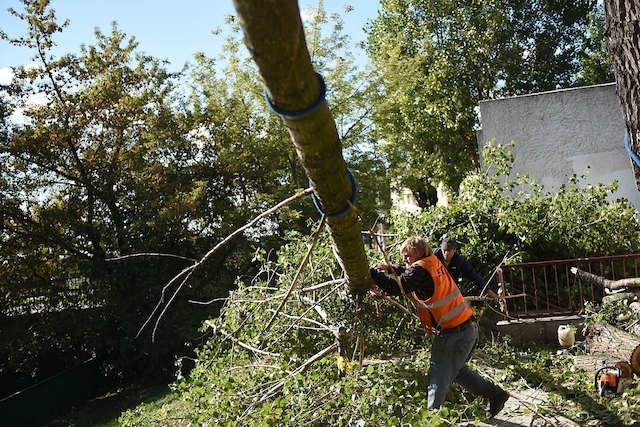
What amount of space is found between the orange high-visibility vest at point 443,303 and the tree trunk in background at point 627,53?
5.82 ft

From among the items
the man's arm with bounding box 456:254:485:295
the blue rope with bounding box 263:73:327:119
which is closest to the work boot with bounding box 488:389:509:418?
the man's arm with bounding box 456:254:485:295

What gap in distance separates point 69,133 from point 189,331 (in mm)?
4605

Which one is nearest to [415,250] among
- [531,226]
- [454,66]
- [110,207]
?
[531,226]

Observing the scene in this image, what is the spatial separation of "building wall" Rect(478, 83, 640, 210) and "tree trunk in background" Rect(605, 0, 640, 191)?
10.3 meters

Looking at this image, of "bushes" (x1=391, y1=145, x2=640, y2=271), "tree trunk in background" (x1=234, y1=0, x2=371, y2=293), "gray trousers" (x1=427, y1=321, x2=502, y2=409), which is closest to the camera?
"tree trunk in background" (x1=234, y1=0, x2=371, y2=293)

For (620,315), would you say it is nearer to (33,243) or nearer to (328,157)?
(328,157)

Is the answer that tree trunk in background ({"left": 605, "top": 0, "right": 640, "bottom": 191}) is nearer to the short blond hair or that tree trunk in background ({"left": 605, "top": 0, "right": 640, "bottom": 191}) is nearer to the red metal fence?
the short blond hair

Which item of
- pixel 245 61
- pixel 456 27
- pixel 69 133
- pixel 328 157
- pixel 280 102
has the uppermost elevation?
pixel 456 27

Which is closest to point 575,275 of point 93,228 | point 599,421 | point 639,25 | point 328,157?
point 599,421

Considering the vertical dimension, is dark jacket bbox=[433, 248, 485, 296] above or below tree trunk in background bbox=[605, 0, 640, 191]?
below

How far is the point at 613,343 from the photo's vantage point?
21.8 ft

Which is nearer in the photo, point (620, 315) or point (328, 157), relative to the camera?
point (328, 157)

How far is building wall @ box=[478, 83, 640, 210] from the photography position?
43.8 feet

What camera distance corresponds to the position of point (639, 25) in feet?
10.6
